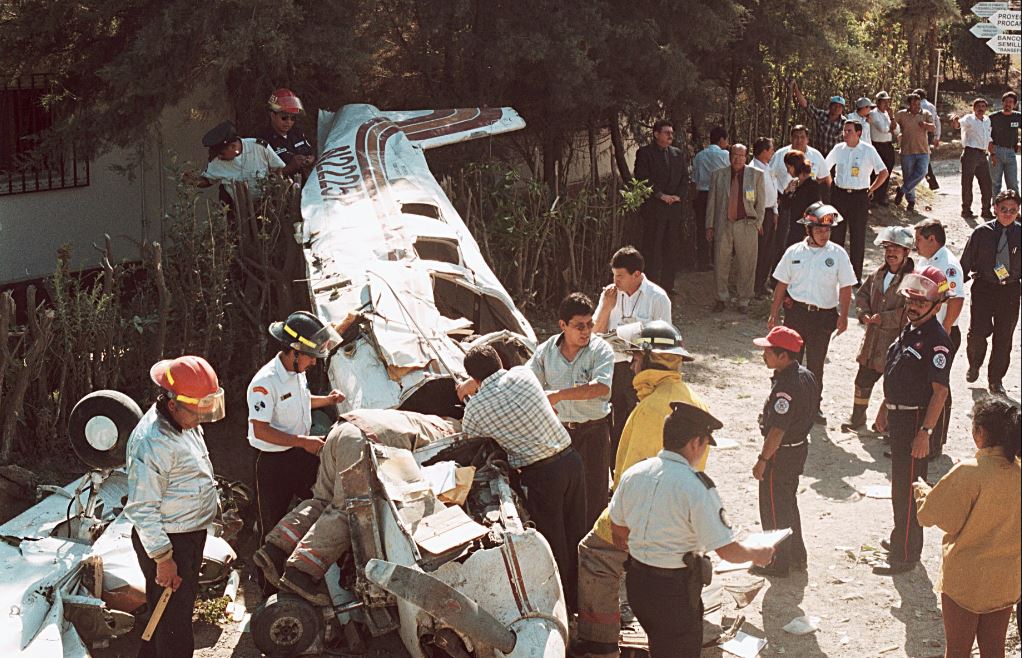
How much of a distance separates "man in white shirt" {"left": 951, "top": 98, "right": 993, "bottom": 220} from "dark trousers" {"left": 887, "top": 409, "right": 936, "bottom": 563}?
11776 mm

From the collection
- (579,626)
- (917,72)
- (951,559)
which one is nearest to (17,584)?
(579,626)

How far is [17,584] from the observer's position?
6.69 metres

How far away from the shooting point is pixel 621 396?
890cm

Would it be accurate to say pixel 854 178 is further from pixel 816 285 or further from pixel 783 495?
pixel 783 495

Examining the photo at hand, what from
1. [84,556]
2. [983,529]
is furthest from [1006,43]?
[84,556]

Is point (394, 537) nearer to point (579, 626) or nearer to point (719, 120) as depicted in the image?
point (579, 626)

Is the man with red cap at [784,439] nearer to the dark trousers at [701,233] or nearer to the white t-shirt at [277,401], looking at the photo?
the white t-shirt at [277,401]

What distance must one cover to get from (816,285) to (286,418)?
16.2 feet

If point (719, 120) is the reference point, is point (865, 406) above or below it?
below

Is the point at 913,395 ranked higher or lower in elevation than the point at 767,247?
lower

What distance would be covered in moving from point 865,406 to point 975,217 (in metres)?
9.68

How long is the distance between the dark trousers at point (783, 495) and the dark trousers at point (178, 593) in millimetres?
3562

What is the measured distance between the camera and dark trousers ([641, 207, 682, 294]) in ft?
46.2

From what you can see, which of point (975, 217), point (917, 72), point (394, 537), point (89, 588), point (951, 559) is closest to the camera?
point (951, 559)
